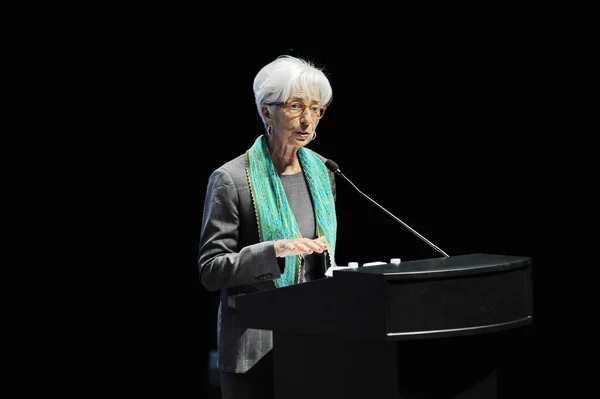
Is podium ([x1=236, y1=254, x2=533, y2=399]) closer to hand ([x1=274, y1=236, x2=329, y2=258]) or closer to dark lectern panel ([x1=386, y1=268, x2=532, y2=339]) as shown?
dark lectern panel ([x1=386, y1=268, x2=532, y2=339])

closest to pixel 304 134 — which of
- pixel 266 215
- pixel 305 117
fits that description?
pixel 305 117

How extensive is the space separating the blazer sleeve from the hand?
3 cm

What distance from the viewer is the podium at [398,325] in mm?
1898

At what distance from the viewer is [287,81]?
8.65 ft

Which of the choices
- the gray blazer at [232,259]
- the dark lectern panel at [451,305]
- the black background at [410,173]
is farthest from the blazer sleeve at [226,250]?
the black background at [410,173]

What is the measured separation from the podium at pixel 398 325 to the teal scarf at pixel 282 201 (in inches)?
14.4

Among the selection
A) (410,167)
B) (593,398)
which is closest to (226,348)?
(410,167)

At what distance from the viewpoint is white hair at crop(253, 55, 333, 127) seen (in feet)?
8.64

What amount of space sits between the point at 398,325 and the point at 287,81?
39.0 inches

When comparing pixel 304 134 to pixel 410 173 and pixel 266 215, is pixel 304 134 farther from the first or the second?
pixel 410 173

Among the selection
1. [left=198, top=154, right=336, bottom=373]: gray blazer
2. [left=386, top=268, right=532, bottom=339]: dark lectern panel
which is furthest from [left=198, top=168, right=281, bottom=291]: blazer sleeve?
[left=386, top=268, right=532, bottom=339]: dark lectern panel

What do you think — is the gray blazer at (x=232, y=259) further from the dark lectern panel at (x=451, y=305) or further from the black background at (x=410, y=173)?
the black background at (x=410, y=173)

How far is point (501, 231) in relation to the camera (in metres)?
3.99

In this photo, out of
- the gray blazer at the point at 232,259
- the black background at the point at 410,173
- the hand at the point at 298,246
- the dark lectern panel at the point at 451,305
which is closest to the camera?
the dark lectern panel at the point at 451,305
